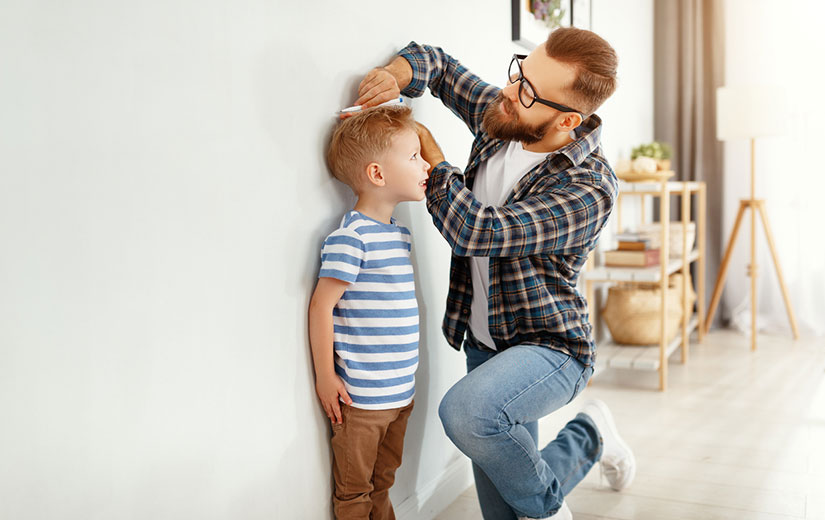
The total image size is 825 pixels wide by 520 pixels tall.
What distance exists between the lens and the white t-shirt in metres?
1.56

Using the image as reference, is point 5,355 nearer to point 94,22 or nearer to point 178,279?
point 178,279

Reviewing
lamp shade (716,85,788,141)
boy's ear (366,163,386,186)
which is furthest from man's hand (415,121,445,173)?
lamp shade (716,85,788,141)

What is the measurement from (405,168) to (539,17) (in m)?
1.31

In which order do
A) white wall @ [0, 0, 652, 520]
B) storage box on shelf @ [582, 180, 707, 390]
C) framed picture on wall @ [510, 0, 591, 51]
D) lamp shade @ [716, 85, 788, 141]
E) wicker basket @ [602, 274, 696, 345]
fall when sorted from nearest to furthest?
white wall @ [0, 0, 652, 520], framed picture on wall @ [510, 0, 591, 51], storage box on shelf @ [582, 180, 707, 390], wicker basket @ [602, 274, 696, 345], lamp shade @ [716, 85, 788, 141]

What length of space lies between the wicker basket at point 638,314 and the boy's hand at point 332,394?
2.15 meters

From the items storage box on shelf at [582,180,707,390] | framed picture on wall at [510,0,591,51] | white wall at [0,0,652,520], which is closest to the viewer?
white wall at [0,0,652,520]

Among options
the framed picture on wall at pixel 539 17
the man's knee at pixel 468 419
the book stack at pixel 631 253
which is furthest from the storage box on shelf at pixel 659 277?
the man's knee at pixel 468 419

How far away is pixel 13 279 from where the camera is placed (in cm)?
86

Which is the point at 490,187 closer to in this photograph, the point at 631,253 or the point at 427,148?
the point at 427,148

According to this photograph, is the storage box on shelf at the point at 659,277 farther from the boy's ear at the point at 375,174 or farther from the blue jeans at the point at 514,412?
the boy's ear at the point at 375,174

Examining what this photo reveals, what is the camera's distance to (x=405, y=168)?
1409 mm

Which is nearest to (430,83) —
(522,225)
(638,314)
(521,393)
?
(522,225)

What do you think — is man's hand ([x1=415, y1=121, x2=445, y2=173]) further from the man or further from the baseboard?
the baseboard

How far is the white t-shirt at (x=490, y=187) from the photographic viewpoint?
5.13 ft
